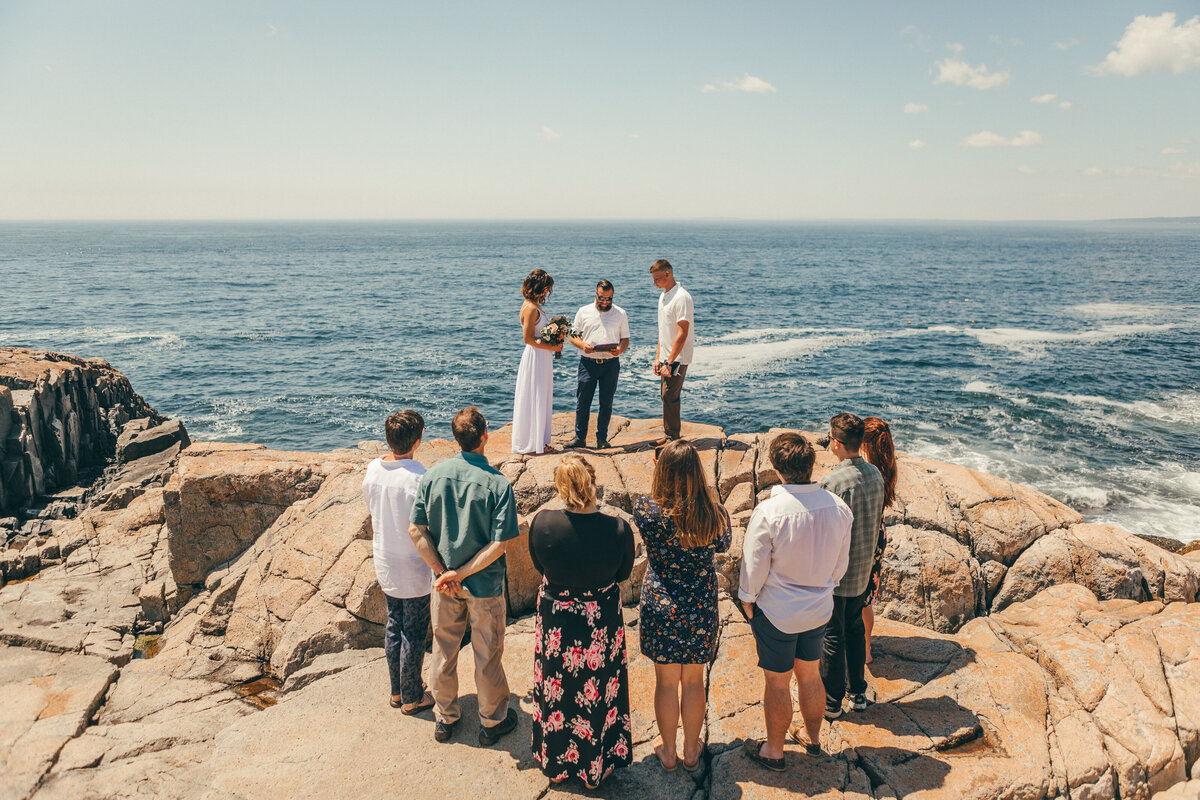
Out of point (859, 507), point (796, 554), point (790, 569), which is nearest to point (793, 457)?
point (796, 554)

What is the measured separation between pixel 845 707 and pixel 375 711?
3.96 m

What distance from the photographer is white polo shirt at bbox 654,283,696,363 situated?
839 cm

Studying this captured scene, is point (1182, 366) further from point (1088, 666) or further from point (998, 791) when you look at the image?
point (998, 791)

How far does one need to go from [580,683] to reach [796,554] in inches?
67.0

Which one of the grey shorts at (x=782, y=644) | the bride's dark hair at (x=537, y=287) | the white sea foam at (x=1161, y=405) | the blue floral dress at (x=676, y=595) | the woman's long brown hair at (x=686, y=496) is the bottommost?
the white sea foam at (x=1161, y=405)

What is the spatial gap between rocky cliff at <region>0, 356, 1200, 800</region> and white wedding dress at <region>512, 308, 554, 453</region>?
0.38 metres

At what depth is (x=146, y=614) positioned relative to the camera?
29.1 ft

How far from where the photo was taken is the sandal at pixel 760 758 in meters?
4.69

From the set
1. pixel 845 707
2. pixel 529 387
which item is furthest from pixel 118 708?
pixel 845 707

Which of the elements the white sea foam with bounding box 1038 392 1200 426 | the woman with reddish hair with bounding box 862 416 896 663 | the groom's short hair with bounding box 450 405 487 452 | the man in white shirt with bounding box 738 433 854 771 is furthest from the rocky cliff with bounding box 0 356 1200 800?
the white sea foam with bounding box 1038 392 1200 426

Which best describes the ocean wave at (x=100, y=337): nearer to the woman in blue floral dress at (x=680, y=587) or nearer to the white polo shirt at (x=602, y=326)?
the white polo shirt at (x=602, y=326)

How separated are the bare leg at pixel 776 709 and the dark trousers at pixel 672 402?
14.7 ft

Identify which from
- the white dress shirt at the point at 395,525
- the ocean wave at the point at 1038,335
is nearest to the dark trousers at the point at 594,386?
the white dress shirt at the point at 395,525

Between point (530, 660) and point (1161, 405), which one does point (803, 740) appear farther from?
point (1161, 405)
